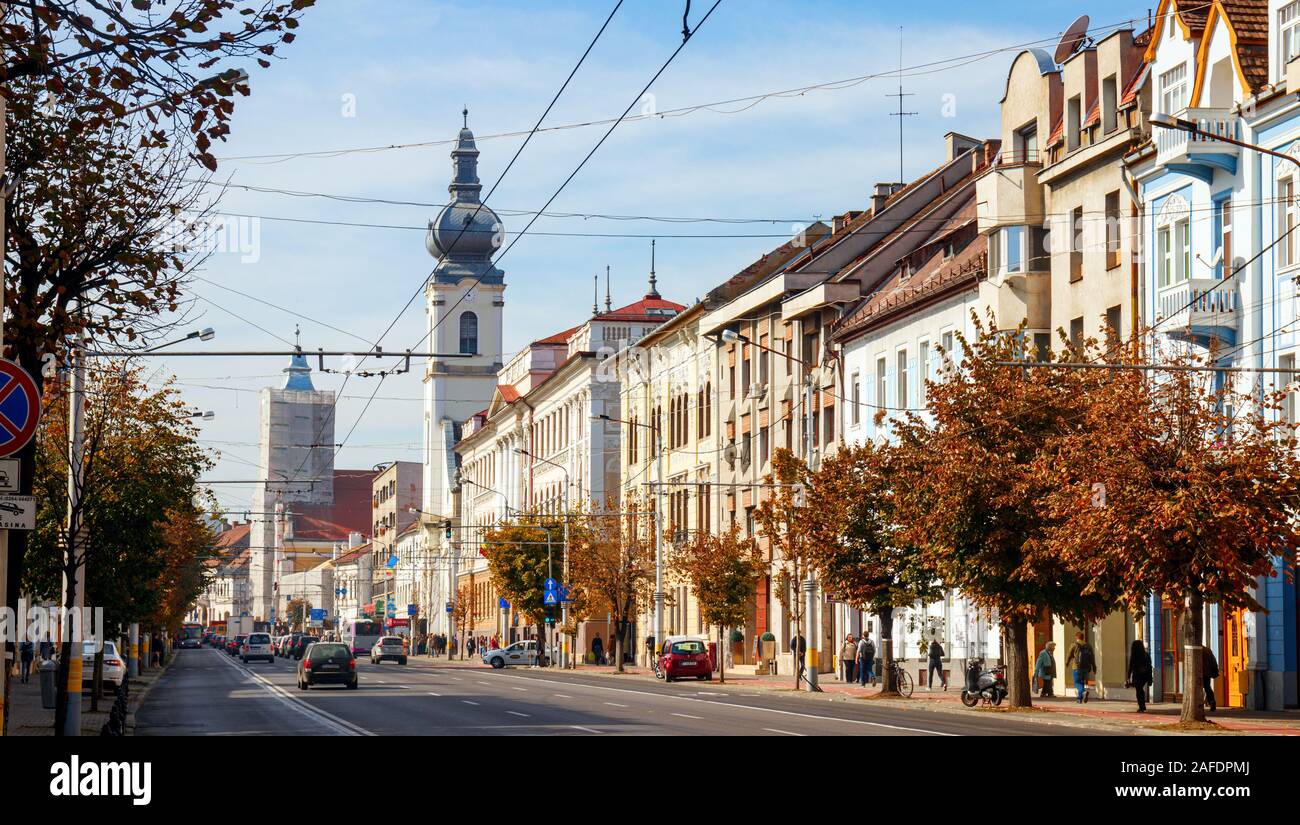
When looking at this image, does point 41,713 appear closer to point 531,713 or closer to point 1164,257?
point 531,713

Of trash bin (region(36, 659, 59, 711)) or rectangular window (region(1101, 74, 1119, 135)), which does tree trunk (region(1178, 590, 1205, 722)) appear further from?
trash bin (region(36, 659, 59, 711))

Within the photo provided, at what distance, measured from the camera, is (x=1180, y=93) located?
4012 cm

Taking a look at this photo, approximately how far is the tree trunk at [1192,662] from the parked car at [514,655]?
59.5m

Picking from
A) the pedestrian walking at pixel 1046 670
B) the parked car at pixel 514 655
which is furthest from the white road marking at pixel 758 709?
the parked car at pixel 514 655

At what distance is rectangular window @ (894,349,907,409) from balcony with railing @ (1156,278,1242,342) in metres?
16.3

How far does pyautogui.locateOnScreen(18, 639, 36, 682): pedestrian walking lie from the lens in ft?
207

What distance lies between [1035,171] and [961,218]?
10.5 metres

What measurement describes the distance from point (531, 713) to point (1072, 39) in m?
23.4

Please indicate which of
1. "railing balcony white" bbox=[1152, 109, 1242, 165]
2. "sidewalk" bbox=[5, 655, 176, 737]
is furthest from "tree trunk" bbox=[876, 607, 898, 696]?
"sidewalk" bbox=[5, 655, 176, 737]

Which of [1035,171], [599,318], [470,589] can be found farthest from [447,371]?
[1035,171]

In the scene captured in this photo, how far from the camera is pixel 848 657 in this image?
55.6 metres

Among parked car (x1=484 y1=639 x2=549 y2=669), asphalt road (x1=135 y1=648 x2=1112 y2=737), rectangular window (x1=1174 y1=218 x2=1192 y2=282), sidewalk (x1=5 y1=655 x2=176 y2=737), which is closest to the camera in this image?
asphalt road (x1=135 y1=648 x2=1112 y2=737)
